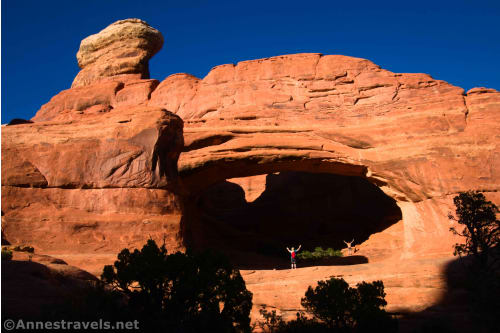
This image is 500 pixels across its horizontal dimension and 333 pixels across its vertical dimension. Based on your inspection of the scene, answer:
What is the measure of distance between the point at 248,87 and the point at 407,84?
367 inches

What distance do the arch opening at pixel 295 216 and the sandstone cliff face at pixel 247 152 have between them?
0.27 metres

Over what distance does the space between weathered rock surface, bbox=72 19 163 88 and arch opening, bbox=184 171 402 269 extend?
11918mm

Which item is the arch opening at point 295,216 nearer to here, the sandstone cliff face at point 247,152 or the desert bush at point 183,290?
the sandstone cliff face at point 247,152

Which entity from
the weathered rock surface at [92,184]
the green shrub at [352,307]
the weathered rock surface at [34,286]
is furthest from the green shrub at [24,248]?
the green shrub at [352,307]

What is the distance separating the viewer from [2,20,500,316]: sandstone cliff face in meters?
16.8

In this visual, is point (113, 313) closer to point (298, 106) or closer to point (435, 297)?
point (435, 297)

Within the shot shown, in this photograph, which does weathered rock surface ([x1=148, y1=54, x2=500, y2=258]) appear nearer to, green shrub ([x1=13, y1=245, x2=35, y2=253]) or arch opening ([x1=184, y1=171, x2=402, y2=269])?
arch opening ([x1=184, y1=171, x2=402, y2=269])

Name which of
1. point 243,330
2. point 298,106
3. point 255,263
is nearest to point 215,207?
point 255,263

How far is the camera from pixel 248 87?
86.0ft

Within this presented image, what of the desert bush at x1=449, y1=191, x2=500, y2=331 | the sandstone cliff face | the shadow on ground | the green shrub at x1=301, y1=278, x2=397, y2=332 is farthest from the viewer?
the shadow on ground

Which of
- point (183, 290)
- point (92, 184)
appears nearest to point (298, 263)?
point (92, 184)

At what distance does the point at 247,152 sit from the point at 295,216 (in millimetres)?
11324

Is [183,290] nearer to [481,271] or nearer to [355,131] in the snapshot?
[481,271]

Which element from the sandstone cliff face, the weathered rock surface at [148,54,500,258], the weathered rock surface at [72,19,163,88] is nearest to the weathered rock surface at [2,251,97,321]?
the sandstone cliff face
